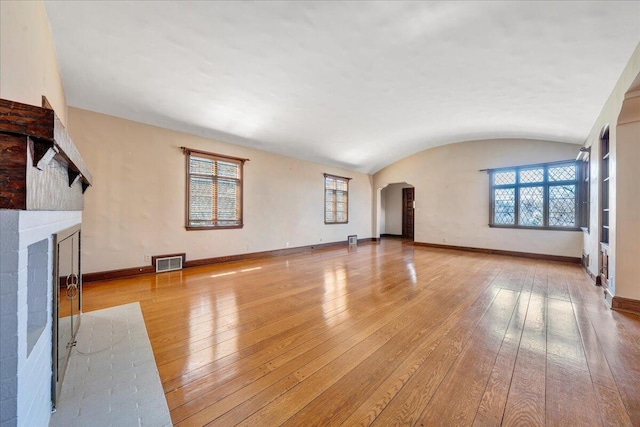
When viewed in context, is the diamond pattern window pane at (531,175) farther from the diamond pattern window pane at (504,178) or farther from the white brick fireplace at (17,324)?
the white brick fireplace at (17,324)

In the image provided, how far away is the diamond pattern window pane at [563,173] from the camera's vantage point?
235 inches

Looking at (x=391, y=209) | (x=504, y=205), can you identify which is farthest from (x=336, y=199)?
(x=504, y=205)

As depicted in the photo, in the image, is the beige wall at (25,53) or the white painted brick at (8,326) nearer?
the white painted brick at (8,326)

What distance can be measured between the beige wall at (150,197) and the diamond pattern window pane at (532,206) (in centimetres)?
615

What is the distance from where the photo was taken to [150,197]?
4.59 metres

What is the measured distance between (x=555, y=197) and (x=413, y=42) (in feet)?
19.3

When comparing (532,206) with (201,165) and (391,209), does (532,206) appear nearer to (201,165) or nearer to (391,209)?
(391,209)

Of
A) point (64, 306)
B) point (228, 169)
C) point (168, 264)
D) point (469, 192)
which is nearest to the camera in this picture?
point (64, 306)

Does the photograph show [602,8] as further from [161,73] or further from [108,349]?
[108,349]

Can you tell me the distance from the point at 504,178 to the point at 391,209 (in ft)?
16.3

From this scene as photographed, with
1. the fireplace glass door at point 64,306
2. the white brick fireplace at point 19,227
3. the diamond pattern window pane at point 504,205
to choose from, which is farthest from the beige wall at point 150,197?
the diamond pattern window pane at point 504,205

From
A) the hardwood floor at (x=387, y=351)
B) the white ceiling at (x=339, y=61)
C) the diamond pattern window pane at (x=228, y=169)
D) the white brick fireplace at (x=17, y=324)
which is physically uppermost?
the white ceiling at (x=339, y=61)

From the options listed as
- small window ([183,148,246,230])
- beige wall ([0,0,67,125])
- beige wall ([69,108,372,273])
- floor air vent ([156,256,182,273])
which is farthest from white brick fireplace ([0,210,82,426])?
small window ([183,148,246,230])

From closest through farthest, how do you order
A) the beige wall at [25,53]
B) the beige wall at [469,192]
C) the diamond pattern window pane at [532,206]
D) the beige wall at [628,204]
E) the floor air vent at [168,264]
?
the beige wall at [25,53] → the beige wall at [628,204] → the floor air vent at [168,264] → the beige wall at [469,192] → the diamond pattern window pane at [532,206]
